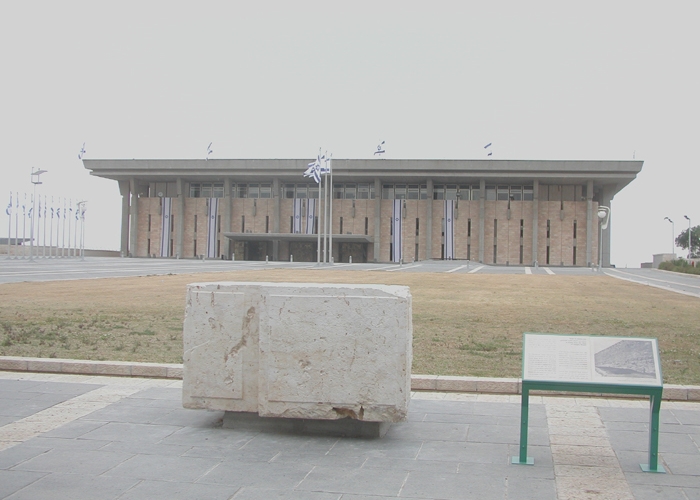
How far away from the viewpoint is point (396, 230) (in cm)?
7531

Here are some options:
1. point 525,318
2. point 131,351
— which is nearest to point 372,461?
point 131,351

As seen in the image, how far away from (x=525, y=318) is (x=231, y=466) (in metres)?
11.8

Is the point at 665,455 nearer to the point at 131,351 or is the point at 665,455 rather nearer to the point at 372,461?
the point at 372,461

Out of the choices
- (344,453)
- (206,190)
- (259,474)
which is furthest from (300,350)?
(206,190)

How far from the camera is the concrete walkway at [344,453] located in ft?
16.3

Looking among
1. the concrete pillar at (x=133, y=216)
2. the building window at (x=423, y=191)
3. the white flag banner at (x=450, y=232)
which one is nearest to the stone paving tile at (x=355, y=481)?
the white flag banner at (x=450, y=232)

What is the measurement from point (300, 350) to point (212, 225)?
72944 mm

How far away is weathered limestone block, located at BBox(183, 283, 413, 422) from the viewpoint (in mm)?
6184

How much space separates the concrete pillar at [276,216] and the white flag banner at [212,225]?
258 inches

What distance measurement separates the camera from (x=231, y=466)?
5.48m

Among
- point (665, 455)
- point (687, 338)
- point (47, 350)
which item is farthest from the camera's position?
point (687, 338)

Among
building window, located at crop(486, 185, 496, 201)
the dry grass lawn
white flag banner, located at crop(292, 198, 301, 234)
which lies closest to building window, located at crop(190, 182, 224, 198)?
white flag banner, located at crop(292, 198, 301, 234)

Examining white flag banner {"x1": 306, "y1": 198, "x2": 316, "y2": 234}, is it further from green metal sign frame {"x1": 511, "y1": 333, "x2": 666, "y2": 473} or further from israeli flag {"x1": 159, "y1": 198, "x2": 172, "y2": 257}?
green metal sign frame {"x1": 511, "y1": 333, "x2": 666, "y2": 473}

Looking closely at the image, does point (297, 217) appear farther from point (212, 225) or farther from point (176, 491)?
point (176, 491)
